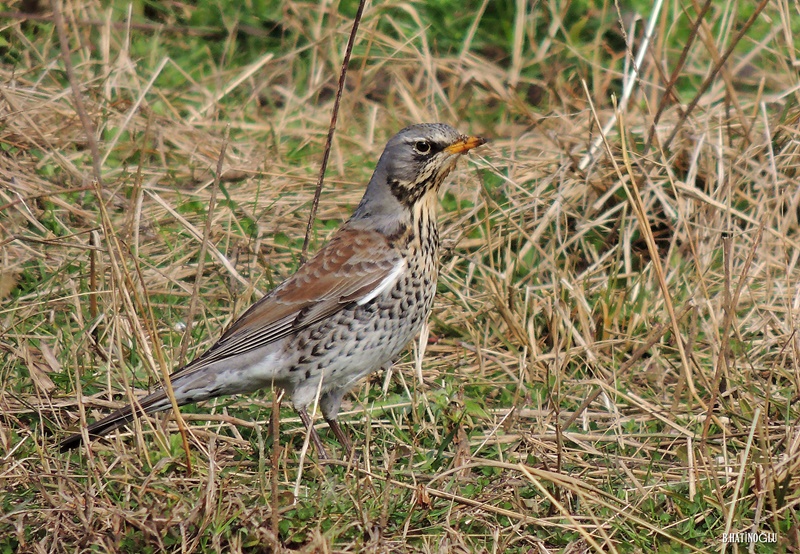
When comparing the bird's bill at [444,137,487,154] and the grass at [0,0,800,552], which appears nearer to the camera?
the grass at [0,0,800,552]

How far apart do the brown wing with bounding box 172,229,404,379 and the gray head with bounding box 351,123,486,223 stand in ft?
0.58

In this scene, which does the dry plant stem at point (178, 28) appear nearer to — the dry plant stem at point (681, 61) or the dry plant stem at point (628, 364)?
the dry plant stem at point (681, 61)

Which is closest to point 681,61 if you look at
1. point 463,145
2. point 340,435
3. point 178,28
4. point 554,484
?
point 463,145

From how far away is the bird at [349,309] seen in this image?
4.24m

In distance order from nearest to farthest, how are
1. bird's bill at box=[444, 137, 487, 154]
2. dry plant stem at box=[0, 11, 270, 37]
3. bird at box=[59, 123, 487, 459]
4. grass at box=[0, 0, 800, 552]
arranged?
grass at box=[0, 0, 800, 552]
bird at box=[59, 123, 487, 459]
bird's bill at box=[444, 137, 487, 154]
dry plant stem at box=[0, 11, 270, 37]

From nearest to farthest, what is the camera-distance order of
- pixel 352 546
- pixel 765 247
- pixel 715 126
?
1. pixel 352 546
2. pixel 765 247
3. pixel 715 126

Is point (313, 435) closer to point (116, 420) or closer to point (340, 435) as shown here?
point (340, 435)

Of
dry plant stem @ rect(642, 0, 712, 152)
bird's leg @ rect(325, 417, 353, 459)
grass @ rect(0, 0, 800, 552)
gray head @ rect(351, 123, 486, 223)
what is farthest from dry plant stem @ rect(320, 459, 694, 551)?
dry plant stem @ rect(642, 0, 712, 152)

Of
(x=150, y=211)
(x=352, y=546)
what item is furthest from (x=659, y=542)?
(x=150, y=211)

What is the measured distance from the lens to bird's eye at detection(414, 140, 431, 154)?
4395mm

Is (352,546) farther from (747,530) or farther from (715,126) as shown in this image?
(715,126)

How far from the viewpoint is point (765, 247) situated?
5.28 metres

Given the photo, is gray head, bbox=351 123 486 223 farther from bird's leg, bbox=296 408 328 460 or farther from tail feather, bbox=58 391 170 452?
tail feather, bbox=58 391 170 452

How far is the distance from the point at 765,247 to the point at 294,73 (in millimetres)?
3558
